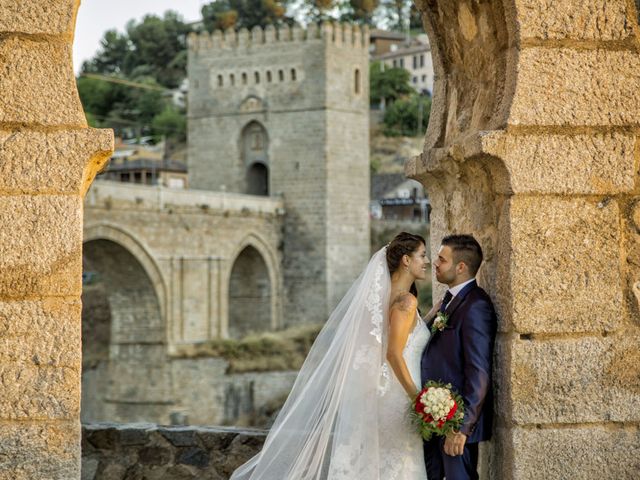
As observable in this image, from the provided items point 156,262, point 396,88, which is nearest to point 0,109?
point 156,262

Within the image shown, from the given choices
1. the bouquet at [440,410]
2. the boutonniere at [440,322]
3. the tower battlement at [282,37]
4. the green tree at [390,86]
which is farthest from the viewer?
the green tree at [390,86]

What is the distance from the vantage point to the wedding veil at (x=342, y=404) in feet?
14.1

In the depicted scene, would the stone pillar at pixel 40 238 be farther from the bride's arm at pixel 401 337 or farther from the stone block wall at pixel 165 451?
the stone block wall at pixel 165 451

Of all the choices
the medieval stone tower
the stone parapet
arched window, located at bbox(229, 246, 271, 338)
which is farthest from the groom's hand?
the medieval stone tower

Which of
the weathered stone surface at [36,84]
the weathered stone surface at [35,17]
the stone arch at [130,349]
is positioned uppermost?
the weathered stone surface at [35,17]

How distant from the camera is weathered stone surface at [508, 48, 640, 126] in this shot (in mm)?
4160

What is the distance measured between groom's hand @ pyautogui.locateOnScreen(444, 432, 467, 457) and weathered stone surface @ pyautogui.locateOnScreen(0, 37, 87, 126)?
176 cm

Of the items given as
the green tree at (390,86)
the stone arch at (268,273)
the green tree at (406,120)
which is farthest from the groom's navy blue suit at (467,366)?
the green tree at (390,86)

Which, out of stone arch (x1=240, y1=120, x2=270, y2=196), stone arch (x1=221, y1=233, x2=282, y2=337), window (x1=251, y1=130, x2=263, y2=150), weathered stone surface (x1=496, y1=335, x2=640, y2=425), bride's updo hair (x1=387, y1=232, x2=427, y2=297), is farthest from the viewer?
window (x1=251, y1=130, x2=263, y2=150)

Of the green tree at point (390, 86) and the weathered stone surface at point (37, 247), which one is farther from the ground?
the green tree at point (390, 86)

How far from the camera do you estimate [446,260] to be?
170 inches

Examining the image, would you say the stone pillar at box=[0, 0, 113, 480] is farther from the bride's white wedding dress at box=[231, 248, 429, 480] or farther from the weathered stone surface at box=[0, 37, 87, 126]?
the bride's white wedding dress at box=[231, 248, 429, 480]

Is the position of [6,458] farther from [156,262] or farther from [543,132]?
[156,262]

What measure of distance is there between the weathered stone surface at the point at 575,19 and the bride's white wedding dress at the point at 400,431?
1291 millimetres
